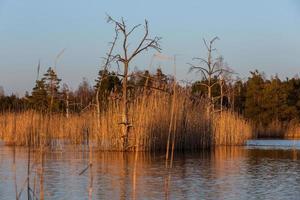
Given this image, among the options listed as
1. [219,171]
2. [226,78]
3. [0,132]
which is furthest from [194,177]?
[226,78]

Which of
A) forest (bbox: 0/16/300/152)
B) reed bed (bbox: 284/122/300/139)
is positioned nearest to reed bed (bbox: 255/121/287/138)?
reed bed (bbox: 284/122/300/139)

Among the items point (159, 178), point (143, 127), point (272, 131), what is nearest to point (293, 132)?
point (272, 131)

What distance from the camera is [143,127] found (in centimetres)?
1880

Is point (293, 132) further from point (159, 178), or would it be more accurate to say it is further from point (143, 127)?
point (159, 178)

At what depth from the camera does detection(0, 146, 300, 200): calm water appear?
353 inches

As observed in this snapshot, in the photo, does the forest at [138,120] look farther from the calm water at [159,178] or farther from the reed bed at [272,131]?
the reed bed at [272,131]

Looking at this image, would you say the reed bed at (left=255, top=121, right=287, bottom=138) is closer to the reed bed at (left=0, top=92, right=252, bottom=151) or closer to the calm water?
the reed bed at (left=0, top=92, right=252, bottom=151)

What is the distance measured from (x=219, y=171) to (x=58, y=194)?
15.8ft

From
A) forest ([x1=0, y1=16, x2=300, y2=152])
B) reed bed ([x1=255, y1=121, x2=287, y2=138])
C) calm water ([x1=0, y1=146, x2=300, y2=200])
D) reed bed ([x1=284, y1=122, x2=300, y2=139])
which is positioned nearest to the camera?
calm water ([x1=0, y1=146, x2=300, y2=200])

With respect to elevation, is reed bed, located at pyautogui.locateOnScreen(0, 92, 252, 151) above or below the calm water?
above

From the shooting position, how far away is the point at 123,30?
19016 millimetres

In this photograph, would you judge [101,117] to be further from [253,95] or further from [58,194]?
[253,95]

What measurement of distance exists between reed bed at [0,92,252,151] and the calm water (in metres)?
2.35

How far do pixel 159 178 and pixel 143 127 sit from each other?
24.8 feet
